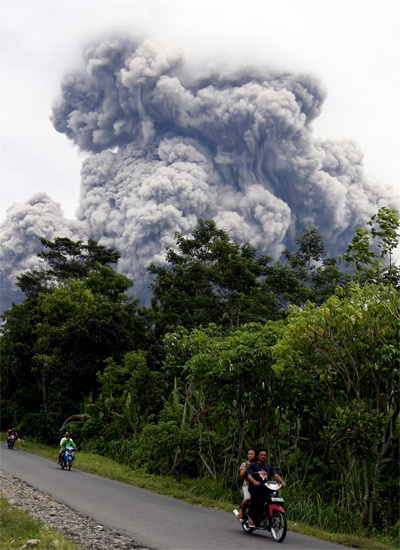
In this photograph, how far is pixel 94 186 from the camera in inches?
4648

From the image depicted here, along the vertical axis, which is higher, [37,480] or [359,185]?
[359,185]

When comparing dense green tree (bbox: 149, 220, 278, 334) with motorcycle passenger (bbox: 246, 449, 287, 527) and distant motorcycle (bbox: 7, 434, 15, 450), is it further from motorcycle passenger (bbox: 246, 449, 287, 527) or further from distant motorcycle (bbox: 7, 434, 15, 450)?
motorcycle passenger (bbox: 246, 449, 287, 527)

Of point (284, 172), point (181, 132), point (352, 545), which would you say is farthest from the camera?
point (181, 132)

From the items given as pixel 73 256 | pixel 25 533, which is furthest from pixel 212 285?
pixel 73 256

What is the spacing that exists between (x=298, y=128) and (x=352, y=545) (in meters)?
96.6

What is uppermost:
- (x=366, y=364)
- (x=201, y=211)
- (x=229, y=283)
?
(x=201, y=211)

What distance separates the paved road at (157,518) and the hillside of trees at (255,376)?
1.86 metres

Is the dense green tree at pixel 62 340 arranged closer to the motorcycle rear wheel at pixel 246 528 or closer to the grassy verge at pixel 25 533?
the motorcycle rear wheel at pixel 246 528

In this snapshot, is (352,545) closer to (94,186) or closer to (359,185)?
(359,185)

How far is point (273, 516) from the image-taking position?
24.7 ft

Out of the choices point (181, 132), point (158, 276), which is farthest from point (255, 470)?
point (181, 132)

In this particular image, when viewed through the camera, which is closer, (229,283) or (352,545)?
(352,545)

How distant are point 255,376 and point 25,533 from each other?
566cm

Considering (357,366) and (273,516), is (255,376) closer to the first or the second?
(357,366)
